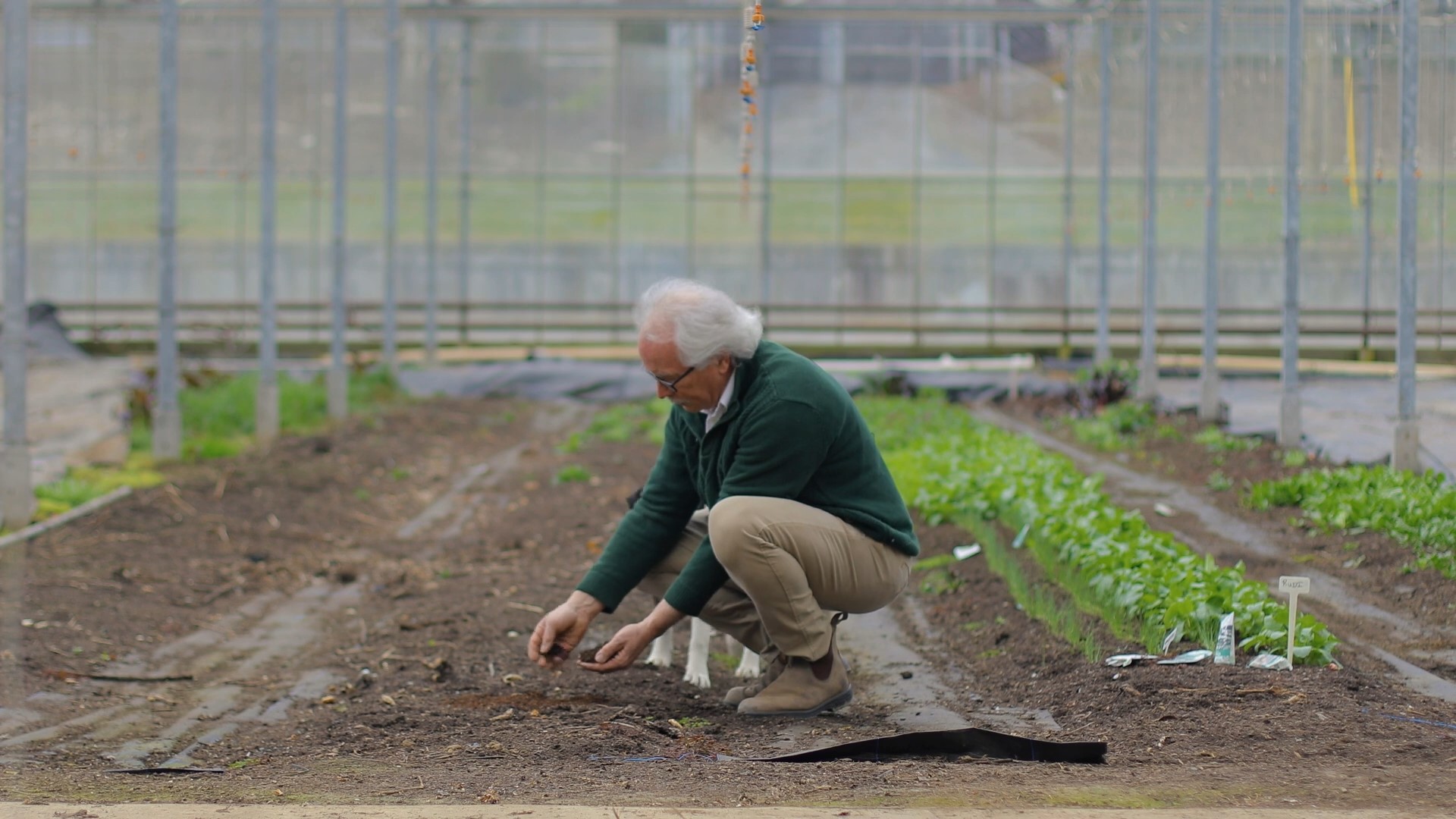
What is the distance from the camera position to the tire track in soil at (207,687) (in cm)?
424

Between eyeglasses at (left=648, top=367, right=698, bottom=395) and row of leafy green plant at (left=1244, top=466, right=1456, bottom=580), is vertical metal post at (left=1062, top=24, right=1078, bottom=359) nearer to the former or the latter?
row of leafy green plant at (left=1244, top=466, right=1456, bottom=580)

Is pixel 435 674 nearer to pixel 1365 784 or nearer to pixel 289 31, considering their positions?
pixel 1365 784

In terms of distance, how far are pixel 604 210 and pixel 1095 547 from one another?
61.7 ft

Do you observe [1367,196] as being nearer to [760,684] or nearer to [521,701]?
[760,684]

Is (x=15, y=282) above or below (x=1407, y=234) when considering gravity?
below

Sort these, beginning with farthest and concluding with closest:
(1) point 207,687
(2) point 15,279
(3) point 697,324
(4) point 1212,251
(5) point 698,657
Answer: (4) point 1212,251
(2) point 15,279
(1) point 207,687
(5) point 698,657
(3) point 697,324

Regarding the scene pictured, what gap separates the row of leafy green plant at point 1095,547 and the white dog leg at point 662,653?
1.48m

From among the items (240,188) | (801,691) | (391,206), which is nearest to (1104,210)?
(391,206)

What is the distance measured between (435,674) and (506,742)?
3.68 feet

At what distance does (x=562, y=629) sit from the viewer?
13.6ft

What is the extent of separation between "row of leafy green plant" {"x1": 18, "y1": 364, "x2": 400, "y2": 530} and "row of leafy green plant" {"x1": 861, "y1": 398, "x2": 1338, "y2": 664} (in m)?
4.78

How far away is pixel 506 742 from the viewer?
12.9 feet

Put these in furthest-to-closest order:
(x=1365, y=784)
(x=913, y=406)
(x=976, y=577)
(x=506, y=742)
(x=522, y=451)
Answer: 1. (x=913, y=406)
2. (x=522, y=451)
3. (x=976, y=577)
4. (x=506, y=742)
5. (x=1365, y=784)

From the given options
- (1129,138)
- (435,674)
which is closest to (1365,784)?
(435,674)
